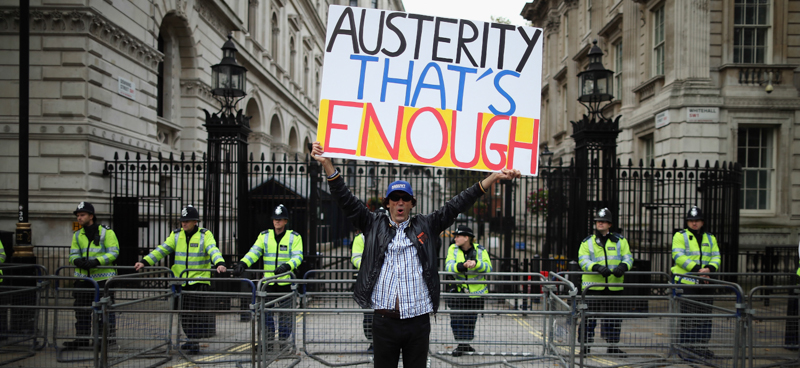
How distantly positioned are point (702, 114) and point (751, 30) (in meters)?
2.99

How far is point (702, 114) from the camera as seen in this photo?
1483cm

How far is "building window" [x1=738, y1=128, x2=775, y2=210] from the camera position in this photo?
14961 millimetres

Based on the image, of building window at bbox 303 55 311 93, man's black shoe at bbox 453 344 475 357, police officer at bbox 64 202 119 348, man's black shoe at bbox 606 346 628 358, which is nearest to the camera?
man's black shoe at bbox 606 346 628 358

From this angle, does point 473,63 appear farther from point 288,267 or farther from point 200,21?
point 200,21

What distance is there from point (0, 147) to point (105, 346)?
8.53 metres

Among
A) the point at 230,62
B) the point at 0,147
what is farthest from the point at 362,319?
the point at 0,147

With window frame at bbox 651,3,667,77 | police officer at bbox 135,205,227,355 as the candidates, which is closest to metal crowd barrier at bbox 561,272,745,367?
police officer at bbox 135,205,227,355

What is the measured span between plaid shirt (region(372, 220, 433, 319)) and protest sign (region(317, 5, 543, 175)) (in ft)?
3.03

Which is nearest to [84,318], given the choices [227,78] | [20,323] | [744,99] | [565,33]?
[20,323]

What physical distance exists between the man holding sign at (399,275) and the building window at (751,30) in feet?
50.7

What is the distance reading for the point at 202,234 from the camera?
7.08m

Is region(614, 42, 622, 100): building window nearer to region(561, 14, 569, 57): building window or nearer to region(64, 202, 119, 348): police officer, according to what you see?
region(561, 14, 569, 57): building window

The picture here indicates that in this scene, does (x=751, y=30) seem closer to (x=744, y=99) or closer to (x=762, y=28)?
(x=762, y=28)

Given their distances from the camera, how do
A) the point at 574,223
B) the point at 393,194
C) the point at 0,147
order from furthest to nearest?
the point at 0,147 < the point at 574,223 < the point at 393,194
